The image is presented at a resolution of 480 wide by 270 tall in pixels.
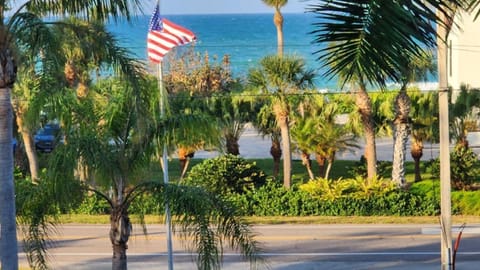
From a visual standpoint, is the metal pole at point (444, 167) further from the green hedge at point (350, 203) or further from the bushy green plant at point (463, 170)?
the bushy green plant at point (463, 170)

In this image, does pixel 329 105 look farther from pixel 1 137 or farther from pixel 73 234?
pixel 1 137

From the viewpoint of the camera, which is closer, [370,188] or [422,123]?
[370,188]

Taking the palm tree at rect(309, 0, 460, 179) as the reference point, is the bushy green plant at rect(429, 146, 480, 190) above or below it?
below

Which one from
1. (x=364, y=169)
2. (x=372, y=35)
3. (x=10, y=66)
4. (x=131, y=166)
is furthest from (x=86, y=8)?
(x=364, y=169)

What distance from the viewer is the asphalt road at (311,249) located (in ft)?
57.0

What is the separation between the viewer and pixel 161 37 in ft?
53.4

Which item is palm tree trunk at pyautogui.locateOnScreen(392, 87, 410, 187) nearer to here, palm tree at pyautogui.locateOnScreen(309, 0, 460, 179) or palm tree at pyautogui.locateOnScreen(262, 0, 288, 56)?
palm tree at pyautogui.locateOnScreen(262, 0, 288, 56)

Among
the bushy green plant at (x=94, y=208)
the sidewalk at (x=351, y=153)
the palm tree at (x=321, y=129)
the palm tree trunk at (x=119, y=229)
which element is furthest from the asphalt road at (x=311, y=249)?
the sidewalk at (x=351, y=153)

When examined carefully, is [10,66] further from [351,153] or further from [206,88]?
[206,88]

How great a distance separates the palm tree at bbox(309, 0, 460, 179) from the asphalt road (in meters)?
14.4

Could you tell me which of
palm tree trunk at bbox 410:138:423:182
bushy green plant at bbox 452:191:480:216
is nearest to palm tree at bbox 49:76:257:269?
bushy green plant at bbox 452:191:480:216

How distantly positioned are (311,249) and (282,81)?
6.73 metres

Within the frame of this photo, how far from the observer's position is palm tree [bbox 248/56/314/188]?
24000 mm

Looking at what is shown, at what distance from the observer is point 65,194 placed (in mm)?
10812
